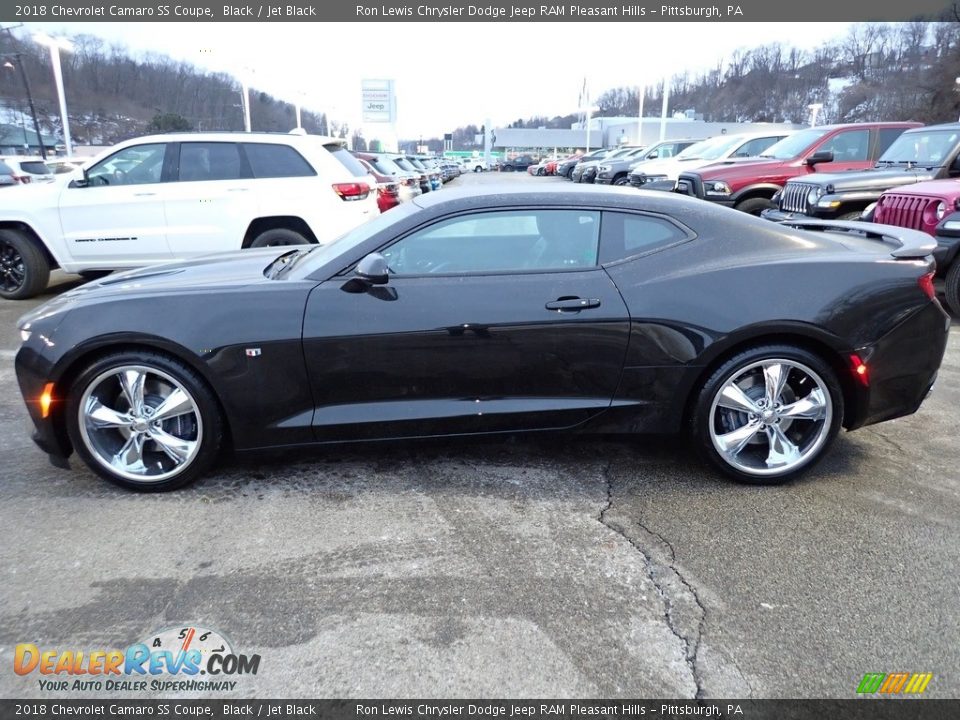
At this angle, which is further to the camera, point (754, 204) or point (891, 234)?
point (754, 204)

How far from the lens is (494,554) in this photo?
2750 millimetres

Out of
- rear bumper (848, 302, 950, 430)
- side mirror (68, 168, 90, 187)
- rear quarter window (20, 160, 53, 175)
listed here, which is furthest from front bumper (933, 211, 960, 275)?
rear quarter window (20, 160, 53, 175)

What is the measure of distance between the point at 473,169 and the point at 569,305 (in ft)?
239

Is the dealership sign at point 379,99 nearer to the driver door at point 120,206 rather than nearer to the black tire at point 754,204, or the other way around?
the black tire at point 754,204

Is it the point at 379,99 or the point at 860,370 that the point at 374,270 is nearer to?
the point at 860,370

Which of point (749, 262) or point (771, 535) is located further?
point (749, 262)

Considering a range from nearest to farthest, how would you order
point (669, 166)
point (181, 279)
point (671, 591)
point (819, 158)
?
point (671, 591) → point (181, 279) → point (819, 158) → point (669, 166)

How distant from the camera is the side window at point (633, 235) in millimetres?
3277

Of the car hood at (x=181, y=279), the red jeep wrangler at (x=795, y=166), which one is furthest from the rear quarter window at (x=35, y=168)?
the car hood at (x=181, y=279)

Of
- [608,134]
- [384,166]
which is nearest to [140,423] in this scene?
[384,166]

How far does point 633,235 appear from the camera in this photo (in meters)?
3.30

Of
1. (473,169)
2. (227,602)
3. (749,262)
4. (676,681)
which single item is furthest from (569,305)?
(473,169)

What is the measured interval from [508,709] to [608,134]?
9372 cm

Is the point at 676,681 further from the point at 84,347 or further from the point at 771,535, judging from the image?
the point at 84,347
